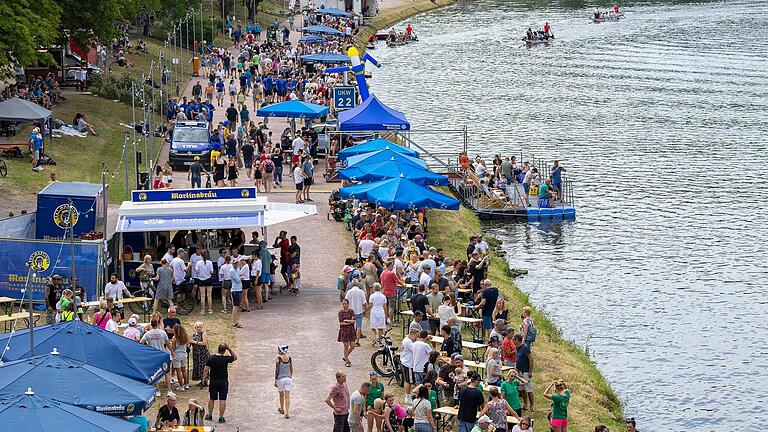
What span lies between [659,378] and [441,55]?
74108mm

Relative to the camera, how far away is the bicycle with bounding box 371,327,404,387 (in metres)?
26.8

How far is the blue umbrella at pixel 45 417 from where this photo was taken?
59.8ft

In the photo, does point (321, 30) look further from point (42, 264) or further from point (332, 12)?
point (42, 264)

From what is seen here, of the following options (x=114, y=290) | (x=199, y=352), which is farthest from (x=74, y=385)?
(x=114, y=290)

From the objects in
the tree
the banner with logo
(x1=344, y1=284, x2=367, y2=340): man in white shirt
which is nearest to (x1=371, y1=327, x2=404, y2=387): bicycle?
(x1=344, y1=284, x2=367, y2=340): man in white shirt

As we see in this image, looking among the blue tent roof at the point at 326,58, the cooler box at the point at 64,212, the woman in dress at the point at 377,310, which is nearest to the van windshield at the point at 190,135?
the cooler box at the point at 64,212

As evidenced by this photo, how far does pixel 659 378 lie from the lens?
34062mm

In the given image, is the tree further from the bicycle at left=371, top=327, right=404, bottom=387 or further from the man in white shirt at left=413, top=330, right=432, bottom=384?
the man in white shirt at left=413, top=330, right=432, bottom=384

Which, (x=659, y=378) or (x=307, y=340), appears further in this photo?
(x=659, y=378)

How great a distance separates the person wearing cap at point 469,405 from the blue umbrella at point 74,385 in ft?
16.5

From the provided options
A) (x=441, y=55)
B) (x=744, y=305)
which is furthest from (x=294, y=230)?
(x=441, y=55)

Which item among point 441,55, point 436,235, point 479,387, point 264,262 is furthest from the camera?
point 441,55

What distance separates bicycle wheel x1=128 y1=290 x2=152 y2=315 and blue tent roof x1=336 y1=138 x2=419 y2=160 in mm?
14419

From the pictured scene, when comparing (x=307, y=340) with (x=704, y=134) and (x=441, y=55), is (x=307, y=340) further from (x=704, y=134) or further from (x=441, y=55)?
(x=441, y=55)
